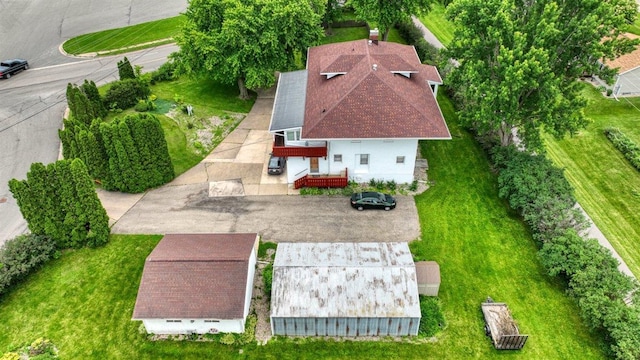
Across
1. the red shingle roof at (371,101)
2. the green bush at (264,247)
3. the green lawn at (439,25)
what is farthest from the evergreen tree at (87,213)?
the green lawn at (439,25)

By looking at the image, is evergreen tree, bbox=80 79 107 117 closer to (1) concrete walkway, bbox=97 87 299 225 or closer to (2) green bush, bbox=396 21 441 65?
(1) concrete walkway, bbox=97 87 299 225

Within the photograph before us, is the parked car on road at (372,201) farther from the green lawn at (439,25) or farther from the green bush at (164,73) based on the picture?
the green lawn at (439,25)

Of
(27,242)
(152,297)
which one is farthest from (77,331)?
(27,242)

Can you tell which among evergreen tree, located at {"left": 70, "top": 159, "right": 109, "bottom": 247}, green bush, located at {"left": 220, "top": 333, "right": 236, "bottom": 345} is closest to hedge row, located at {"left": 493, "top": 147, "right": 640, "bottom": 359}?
green bush, located at {"left": 220, "top": 333, "right": 236, "bottom": 345}

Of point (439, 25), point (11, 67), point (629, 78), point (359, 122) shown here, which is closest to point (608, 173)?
point (629, 78)

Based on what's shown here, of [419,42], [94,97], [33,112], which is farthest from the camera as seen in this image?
[419,42]

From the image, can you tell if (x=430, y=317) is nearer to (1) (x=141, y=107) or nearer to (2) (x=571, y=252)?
(2) (x=571, y=252)
